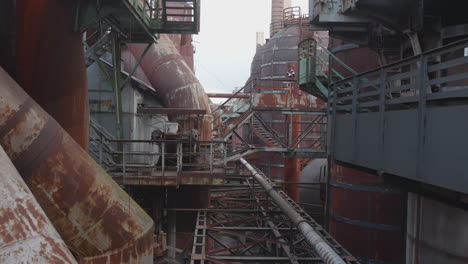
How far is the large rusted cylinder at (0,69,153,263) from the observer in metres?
3.54

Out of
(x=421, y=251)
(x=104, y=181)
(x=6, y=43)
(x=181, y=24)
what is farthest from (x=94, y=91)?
(x=421, y=251)

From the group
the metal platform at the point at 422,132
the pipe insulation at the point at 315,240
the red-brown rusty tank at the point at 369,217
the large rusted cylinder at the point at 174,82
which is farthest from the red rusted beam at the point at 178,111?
the metal platform at the point at 422,132

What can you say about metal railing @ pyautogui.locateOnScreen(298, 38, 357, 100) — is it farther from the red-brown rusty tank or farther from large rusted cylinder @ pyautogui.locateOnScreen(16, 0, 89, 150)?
large rusted cylinder @ pyautogui.locateOnScreen(16, 0, 89, 150)

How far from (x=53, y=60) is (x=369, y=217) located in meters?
8.91

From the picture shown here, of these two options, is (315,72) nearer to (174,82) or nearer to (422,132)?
(174,82)

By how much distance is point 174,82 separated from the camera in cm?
1366

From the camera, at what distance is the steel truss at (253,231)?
729cm

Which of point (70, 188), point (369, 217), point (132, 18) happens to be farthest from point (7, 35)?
point (369, 217)

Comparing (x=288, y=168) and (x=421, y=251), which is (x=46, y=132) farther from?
(x=288, y=168)

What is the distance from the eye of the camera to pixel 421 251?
5430 mm

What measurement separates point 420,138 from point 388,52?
19.1 ft

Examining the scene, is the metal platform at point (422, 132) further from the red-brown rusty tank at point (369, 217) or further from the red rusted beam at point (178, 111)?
the red rusted beam at point (178, 111)

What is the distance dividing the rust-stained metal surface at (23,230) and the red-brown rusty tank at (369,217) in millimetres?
9262

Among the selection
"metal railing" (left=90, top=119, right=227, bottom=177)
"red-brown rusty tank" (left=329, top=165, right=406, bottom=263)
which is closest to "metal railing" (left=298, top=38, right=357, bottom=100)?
"red-brown rusty tank" (left=329, top=165, right=406, bottom=263)
